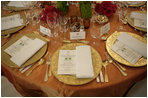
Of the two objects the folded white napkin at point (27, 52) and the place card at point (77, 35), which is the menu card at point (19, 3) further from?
the place card at point (77, 35)

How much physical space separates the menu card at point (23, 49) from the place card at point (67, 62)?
199mm

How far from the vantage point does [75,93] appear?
2.98 feet

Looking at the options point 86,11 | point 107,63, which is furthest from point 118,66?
point 86,11

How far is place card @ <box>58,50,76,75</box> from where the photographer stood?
3.00ft

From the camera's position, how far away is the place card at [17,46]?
1039 millimetres

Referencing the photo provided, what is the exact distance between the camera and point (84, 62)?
95 cm

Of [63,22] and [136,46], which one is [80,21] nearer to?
[63,22]

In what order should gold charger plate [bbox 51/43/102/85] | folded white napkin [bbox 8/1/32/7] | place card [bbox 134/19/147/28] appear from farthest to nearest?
folded white napkin [bbox 8/1/32/7] < place card [bbox 134/19/147/28] < gold charger plate [bbox 51/43/102/85]

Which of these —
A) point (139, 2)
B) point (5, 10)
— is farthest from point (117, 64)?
point (5, 10)

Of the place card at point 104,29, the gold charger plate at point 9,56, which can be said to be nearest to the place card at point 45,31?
the gold charger plate at point 9,56

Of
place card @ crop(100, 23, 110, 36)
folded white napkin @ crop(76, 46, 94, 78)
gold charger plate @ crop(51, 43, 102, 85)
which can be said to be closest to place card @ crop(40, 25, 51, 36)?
gold charger plate @ crop(51, 43, 102, 85)

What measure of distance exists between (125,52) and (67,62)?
431 mm

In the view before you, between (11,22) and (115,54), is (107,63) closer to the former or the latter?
(115,54)

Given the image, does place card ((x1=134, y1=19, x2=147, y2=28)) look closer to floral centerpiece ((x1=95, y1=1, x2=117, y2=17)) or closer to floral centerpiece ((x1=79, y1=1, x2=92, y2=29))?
floral centerpiece ((x1=95, y1=1, x2=117, y2=17))
